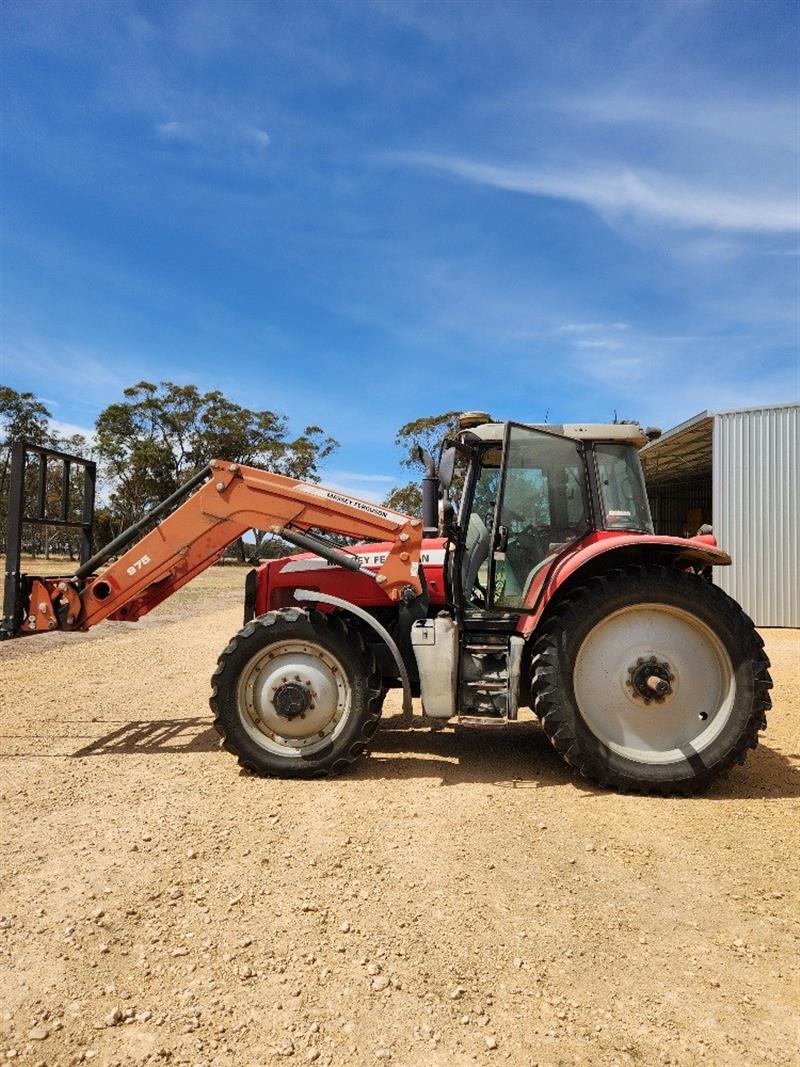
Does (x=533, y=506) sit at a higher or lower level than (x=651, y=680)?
higher

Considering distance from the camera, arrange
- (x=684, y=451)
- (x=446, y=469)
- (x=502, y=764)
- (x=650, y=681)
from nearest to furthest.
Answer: (x=650, y=681) < (x=446, y=469) < (x=502, y=764) < (x=684, y=451)

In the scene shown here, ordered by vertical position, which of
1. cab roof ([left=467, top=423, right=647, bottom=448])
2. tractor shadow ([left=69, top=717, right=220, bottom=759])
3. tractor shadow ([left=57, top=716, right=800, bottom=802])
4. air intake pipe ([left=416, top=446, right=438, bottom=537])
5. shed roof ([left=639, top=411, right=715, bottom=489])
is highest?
shed roof ([left=639, top=411, right=715, bottom=489])

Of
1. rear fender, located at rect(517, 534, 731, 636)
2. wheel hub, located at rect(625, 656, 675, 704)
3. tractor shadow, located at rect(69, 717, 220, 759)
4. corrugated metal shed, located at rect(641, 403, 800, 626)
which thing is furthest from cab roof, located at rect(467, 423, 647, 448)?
corrugated metal shed, located at rect(641, 403, 800, 626)

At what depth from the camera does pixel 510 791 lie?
13.4 feet

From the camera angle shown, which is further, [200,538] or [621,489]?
[200,538]

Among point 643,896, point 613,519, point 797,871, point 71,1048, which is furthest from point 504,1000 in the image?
point 613,519

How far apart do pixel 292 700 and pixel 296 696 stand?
4cm

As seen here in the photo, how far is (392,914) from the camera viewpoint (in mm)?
2729

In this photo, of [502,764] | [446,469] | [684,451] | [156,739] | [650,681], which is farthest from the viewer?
[684,451]

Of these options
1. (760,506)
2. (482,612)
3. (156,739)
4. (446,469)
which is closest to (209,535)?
(156,739)

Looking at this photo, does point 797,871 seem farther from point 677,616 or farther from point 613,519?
point 613,519

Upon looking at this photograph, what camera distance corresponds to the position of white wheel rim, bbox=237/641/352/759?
4.45 metres

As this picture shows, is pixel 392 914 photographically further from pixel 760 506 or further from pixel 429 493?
pixel 760 506

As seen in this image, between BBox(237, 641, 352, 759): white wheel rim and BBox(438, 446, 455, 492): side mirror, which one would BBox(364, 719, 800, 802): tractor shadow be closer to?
BBox(237, 641, 352, 759): white wheel rim
